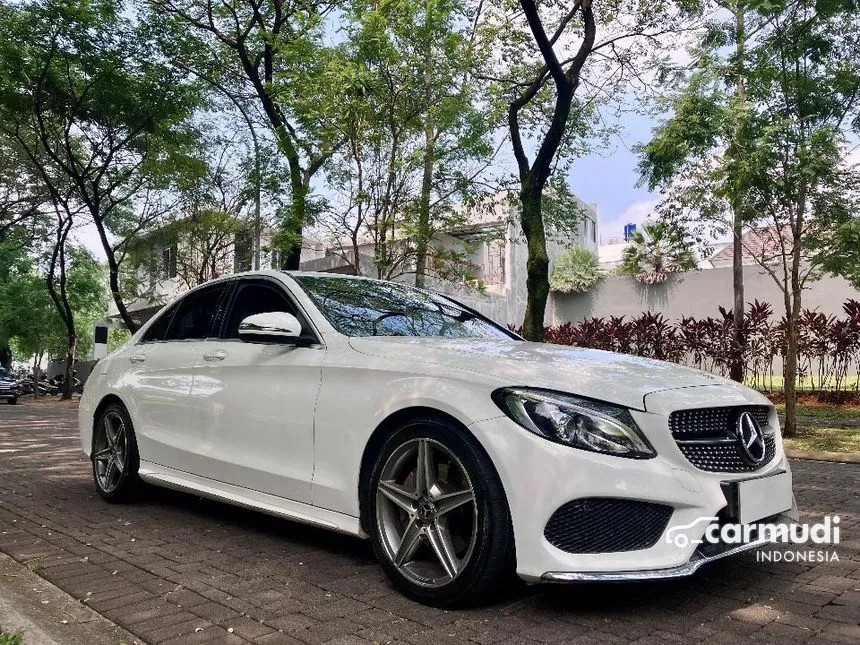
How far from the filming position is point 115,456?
5.38 metres

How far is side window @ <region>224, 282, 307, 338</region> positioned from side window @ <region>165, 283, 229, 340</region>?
206 mm

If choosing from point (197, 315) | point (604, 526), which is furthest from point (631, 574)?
point (197, 315)

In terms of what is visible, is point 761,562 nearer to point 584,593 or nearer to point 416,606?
point 584,593

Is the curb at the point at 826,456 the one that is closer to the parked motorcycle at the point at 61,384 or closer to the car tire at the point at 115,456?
the car tire at the point at 115,456

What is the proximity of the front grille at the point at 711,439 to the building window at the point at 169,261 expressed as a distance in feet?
67.6

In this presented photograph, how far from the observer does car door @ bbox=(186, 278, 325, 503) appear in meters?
3.79

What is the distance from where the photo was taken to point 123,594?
3.36 metres

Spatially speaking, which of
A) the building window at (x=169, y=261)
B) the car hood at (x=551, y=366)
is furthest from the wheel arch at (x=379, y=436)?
the building window at (x=169, y=261)

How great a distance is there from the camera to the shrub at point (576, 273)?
93.9 ft

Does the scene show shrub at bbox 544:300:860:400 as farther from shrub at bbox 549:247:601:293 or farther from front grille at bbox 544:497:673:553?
front grille at bbox 544:497:673:553

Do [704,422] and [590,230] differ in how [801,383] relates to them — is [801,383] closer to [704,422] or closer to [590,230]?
[704,422]

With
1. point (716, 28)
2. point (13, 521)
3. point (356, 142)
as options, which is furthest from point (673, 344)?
point (13, 521)

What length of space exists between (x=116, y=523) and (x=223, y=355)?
4.59 feet

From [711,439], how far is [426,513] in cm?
123
